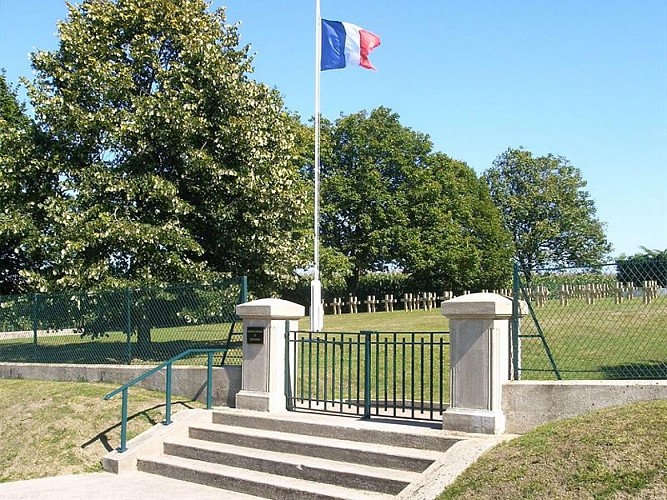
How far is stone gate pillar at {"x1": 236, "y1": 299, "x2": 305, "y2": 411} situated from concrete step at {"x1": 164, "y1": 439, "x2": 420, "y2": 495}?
1.00m

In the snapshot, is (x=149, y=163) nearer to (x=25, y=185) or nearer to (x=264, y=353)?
(x=25, y=185)

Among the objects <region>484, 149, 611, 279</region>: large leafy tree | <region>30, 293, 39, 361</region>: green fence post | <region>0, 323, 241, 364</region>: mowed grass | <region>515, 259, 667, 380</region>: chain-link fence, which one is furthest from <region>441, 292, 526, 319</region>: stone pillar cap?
<region>484, 149, 611, 279</region>: large leafy tree

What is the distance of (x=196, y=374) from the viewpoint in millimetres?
12961

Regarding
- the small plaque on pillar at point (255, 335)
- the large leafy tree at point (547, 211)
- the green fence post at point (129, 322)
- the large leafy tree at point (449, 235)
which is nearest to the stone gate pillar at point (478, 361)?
the small plaque on pillar at point (255, 335)

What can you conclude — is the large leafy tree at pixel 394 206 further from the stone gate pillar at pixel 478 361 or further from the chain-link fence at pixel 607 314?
the stone gate pillar at pixel 478 361

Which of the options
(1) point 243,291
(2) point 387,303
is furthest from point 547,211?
(1) point 243,291

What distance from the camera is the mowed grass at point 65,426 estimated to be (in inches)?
449

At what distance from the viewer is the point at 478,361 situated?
9203 millimetres

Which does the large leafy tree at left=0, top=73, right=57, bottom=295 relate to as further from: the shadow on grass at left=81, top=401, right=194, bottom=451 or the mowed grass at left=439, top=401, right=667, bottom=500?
the mowed grass at left=439, top=401, right=667, bottom=500

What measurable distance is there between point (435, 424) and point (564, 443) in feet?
8.64

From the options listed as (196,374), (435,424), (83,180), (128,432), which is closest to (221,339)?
(196,374)

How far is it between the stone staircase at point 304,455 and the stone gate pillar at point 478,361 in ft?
0.96

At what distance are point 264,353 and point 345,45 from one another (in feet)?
42.6

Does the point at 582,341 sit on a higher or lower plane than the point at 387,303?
lower
